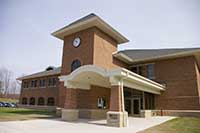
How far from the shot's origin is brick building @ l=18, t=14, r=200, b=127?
1674cm

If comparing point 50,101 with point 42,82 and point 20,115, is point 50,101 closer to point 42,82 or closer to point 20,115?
point 42,82

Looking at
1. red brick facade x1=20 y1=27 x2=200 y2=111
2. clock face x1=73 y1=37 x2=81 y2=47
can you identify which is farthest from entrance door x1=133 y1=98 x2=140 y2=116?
clock face x1=73 y1=37 x2=81 y2=47

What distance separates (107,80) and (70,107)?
3994mm

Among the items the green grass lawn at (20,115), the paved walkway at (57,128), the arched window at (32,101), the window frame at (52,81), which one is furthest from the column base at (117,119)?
the arched window at (32,101)

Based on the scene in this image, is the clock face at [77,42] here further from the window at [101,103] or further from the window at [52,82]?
the window at [52,82]

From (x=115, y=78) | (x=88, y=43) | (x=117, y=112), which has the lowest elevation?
(x=117, y=112)

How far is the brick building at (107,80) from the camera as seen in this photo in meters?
16.7

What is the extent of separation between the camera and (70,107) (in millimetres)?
16125

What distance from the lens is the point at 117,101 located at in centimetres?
1260

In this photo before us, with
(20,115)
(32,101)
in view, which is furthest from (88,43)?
(32,101)

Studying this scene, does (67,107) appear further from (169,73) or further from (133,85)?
(169,73)

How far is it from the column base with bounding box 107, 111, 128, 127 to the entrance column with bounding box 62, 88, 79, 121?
457cm

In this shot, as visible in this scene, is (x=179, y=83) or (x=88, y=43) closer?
A: (x=88, y=43)

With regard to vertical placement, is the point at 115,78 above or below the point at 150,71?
below
